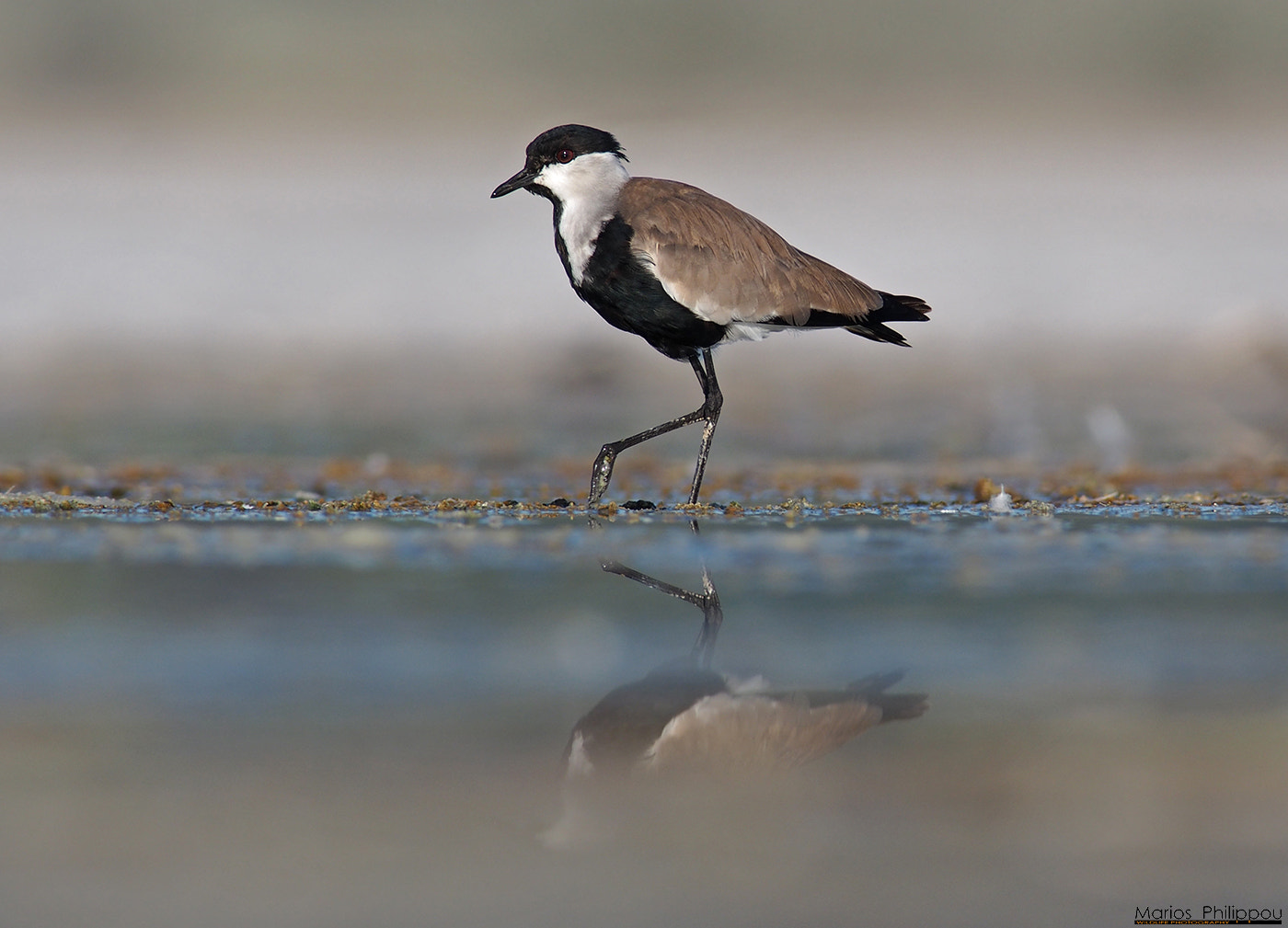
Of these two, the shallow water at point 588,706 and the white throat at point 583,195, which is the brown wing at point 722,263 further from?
the shallow water at point 588,706

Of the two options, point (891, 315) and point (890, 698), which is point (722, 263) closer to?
point (891, 315)

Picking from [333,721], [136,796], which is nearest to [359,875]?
[136,796]

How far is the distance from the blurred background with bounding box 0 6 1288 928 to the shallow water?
0.01 metres

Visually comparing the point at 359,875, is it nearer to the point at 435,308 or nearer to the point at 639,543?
the point at 639,543

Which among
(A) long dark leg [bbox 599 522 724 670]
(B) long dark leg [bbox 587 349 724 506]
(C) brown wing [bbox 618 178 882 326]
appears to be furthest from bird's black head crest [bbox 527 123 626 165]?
(A) long dark leg [bbox 599 522 724 670]

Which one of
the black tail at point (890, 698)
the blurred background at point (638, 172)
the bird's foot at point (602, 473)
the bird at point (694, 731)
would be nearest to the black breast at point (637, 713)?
the bird at point (694, 731)

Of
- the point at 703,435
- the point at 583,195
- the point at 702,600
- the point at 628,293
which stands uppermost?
the point at 583,195

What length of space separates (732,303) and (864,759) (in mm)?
3466

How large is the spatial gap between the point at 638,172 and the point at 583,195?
30.2 feet

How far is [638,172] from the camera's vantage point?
15352mm

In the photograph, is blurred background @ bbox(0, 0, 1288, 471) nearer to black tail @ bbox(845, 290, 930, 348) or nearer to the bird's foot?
black tail @ bbox(845, 290, 930, 348)

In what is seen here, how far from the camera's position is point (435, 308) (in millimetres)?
12695

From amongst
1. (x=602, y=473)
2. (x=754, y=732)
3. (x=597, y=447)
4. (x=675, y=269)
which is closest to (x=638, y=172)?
(x=597, y=447)

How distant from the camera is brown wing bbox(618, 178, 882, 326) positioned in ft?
20.1
